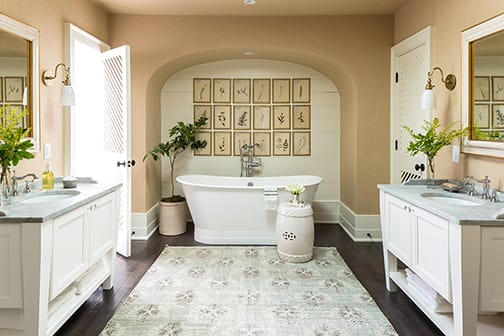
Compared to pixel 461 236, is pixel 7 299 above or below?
below

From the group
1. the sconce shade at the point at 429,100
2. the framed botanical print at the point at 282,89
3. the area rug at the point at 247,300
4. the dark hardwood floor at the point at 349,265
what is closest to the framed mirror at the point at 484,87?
the sconce shade at the point at 429,100

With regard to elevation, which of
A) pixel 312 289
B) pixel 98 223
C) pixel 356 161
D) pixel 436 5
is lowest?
pixel 312 289

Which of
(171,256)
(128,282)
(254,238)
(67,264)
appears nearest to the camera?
(67,264)

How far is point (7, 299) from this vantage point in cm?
197

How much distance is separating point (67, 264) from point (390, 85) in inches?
153

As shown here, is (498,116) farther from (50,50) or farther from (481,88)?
(50,50)

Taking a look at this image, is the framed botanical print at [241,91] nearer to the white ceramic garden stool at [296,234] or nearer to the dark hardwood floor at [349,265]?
the dark hardwood floor at [349,265]

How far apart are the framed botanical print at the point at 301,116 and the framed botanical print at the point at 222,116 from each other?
941mm

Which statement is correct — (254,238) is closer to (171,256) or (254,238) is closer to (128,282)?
(171,256)

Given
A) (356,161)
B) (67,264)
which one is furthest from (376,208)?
(67,264)

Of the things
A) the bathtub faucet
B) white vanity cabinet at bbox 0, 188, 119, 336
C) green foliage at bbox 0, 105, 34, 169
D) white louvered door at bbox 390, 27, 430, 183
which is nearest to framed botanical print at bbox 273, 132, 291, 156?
the bathtub faucet

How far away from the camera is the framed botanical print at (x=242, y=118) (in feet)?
18.0

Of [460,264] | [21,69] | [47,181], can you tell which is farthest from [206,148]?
[460,264]

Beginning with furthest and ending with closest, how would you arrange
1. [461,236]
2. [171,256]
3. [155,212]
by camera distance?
[155,212] → [171,256] → [461,236]
